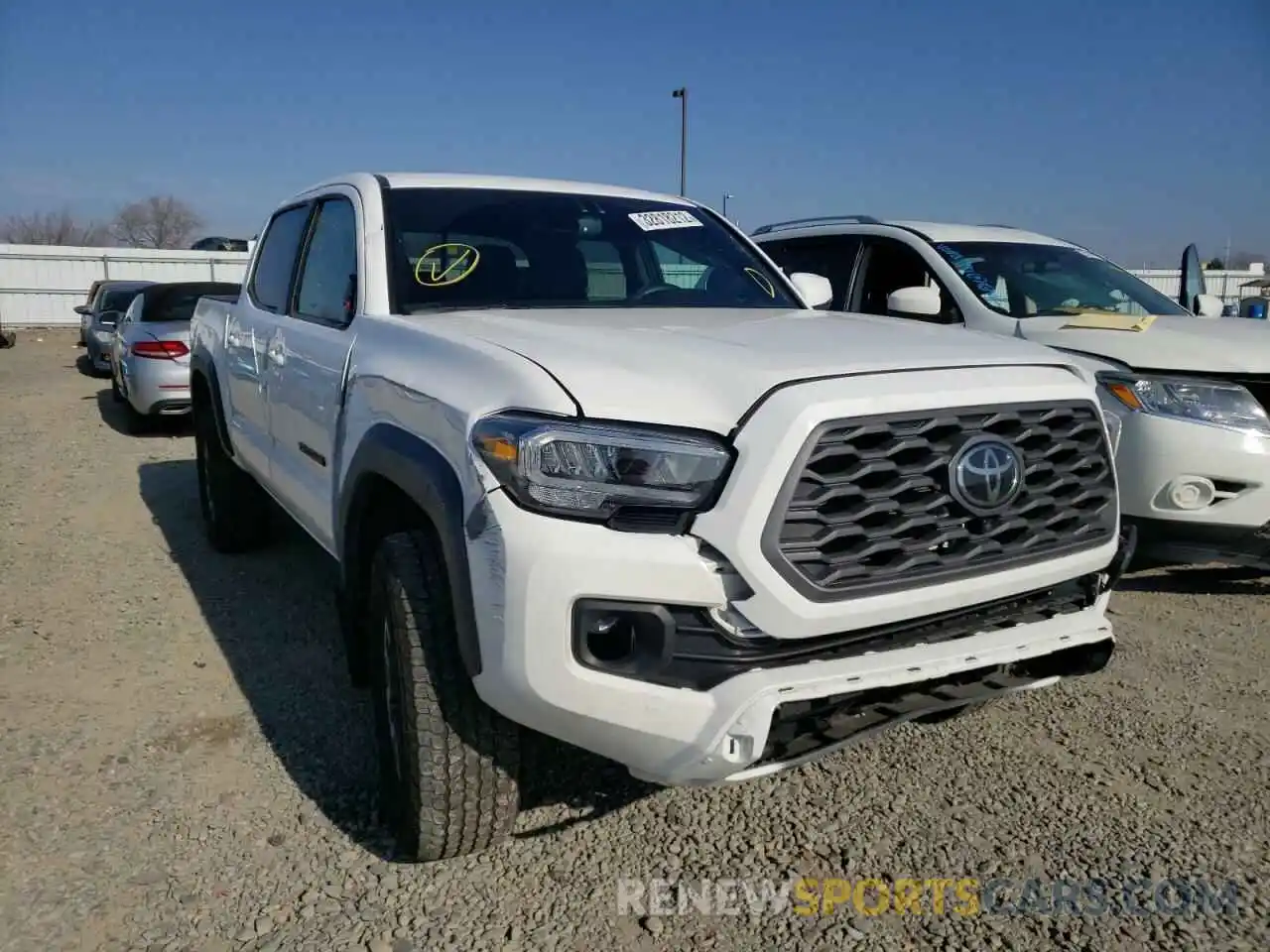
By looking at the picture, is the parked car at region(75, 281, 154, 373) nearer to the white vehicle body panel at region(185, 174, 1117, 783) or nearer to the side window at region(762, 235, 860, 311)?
the side window at region(762, 235, 860, 311)

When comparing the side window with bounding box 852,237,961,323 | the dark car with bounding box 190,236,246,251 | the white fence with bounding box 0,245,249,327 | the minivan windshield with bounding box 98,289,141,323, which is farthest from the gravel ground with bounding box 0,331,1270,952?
the dark car with bounding box 190,236,246,251

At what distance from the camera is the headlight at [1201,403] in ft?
14.0

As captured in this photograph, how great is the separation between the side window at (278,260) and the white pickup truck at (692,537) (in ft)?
4.35

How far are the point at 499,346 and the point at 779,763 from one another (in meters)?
1.18

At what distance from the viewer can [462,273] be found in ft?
10.8

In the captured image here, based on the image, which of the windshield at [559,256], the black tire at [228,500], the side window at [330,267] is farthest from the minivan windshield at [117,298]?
the windshield at [559,256]

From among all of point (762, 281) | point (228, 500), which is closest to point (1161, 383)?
point (762, 281)

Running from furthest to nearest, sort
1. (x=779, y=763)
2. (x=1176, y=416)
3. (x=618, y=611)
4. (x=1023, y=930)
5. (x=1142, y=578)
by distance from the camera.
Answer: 1. (x=1142, y=578)
2. (x=1176, y=416)
3. (x=1023, y=930)
4. (x=779, y=763)
5. (x=618, y=611)

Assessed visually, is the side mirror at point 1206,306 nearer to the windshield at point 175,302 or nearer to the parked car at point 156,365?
the parked car at point 156,365

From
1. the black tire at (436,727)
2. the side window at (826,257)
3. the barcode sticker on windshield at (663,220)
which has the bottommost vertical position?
the black tire at (436,727)

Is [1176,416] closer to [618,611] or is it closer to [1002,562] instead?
[1002,562]

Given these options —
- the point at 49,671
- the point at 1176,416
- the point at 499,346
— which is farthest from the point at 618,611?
the point at 1176,416

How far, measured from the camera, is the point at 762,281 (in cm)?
385

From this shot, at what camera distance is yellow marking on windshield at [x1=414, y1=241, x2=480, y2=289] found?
3250 millimetres
